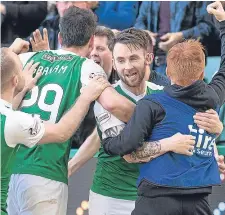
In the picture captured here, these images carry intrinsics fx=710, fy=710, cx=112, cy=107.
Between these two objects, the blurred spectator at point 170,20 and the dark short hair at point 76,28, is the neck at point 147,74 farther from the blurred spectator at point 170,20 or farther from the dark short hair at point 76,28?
the blurred spectator at point 170,20

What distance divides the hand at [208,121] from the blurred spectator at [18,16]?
412 cm

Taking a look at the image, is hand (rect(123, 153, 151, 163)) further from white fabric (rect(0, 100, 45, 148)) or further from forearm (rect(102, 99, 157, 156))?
white fabric (rect(0, 100, 45, 148))

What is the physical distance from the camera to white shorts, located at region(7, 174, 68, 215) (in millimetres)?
4660

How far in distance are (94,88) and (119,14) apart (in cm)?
320

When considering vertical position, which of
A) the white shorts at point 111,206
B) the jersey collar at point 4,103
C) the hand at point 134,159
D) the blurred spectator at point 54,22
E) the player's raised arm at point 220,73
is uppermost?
the player's raised arm at point 220,73

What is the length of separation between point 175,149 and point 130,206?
1.00 m

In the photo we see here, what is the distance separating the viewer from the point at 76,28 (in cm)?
477

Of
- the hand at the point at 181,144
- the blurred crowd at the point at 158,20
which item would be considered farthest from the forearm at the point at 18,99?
the blurred crowd at the point at 158,20

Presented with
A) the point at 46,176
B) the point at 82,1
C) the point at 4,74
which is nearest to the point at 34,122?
the point at 4,74

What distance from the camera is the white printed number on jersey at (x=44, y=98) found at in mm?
4637

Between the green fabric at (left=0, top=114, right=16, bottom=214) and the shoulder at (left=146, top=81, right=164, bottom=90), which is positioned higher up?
the shoulder at (left=146, top=81, right=164, bottom=90)

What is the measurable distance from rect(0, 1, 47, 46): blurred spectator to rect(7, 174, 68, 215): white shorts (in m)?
3.39

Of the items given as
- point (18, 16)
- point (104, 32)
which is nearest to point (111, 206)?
point (104, 32)

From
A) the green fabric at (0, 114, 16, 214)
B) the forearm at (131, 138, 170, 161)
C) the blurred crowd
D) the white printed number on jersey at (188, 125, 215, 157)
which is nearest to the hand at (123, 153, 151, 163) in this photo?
the forearm at (131, 138, 170, 161)
